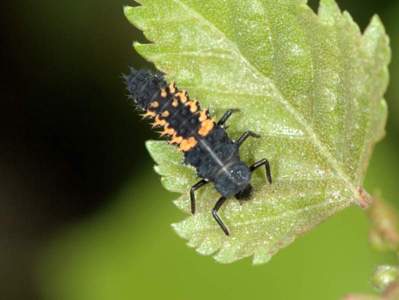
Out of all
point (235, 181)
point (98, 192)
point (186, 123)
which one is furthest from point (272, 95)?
point (98, 192)

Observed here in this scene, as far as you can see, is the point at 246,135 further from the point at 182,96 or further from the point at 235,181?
the point at 182,96

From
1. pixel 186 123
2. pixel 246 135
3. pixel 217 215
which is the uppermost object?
pixel 186 123

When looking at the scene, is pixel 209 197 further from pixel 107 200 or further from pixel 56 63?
pixel 56 63

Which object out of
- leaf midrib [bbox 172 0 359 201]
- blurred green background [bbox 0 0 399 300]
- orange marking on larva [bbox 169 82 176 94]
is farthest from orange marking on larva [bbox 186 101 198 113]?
blurred green background [bbox 0 0 399 300]

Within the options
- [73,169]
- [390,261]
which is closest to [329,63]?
[390,261]

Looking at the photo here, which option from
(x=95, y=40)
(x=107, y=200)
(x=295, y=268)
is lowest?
(x=295, y=268)

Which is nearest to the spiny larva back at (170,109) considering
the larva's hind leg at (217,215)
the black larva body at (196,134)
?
the black larva body at (196,134)

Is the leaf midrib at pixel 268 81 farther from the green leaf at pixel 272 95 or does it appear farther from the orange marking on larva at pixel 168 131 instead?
the orange marking on larva at pixel 168 131

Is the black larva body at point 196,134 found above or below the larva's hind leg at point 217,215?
above
